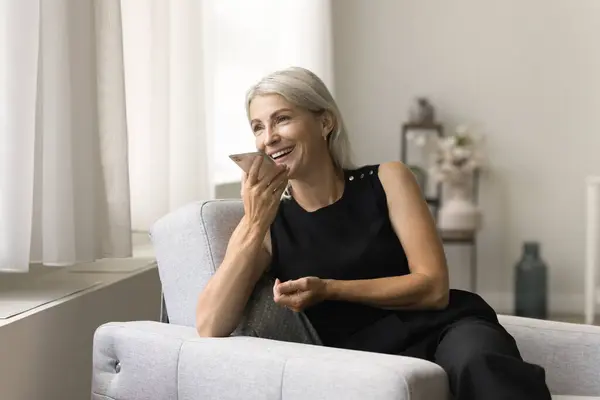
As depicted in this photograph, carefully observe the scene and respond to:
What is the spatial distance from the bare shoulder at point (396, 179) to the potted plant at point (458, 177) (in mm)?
3177

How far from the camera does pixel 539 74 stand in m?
5.50

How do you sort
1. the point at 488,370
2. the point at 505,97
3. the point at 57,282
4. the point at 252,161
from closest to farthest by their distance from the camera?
the point at 488,370 < the point at 252,161 < the point at 57,282 < the point at 505,97

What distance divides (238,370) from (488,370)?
0.44 metres

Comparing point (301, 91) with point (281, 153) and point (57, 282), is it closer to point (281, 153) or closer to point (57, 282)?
point (281, 153)

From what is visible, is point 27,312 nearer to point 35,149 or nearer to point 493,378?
point 35,149

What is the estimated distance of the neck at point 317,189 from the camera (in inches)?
83.4

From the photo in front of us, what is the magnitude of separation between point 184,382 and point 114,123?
0.74 metres

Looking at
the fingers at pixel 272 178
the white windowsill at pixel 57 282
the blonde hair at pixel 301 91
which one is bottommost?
the white windowsill at pixel 57 282

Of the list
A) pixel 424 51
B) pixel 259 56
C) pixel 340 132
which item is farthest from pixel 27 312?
pixel 424 51

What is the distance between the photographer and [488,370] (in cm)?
165

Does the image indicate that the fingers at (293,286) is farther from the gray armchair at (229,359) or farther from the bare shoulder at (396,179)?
the bare shoulder at (396,179)

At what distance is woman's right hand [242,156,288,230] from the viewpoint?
1979 millimetres

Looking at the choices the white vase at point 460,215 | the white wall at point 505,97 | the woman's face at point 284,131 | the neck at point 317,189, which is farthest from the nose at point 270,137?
the white wall at point 505,97

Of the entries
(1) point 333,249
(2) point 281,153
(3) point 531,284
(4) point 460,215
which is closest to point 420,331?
(1) point 333,249
